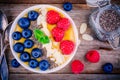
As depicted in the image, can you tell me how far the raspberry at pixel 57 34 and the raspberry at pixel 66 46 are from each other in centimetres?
2

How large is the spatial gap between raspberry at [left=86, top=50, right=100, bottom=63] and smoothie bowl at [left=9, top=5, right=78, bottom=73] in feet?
0.14

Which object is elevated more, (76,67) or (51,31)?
(51,31)

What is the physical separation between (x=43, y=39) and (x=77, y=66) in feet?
0.39

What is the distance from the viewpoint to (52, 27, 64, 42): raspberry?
0.89 metres

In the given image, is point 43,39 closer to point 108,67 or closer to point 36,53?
point 36,53

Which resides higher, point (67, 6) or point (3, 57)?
point (67, 6)

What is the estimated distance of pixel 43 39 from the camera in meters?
0.89

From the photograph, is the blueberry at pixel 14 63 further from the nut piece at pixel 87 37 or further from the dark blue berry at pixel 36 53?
the nut piece at pixel 87 37

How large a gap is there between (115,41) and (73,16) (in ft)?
0.45

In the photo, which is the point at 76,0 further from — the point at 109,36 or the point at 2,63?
the point at 2,63

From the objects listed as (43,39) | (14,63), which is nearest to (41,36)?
(43,39)

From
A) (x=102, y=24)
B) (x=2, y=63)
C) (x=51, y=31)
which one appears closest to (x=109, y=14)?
(x=102, y=24)

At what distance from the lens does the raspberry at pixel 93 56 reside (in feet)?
3.00

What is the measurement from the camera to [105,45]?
948mm
